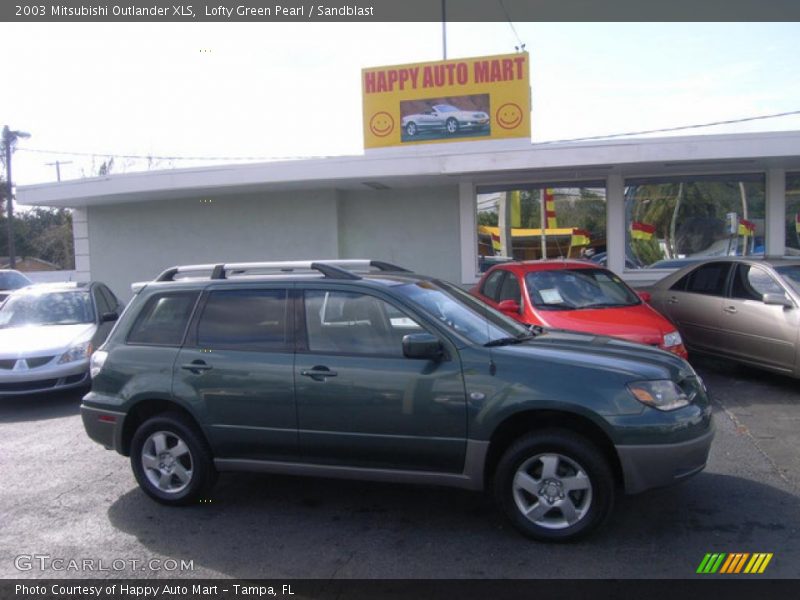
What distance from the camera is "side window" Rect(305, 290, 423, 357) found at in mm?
4750

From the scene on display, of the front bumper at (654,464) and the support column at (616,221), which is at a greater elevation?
the support column at (616,221)

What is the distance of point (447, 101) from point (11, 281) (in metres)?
11.8

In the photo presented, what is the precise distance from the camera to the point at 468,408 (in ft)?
14.5

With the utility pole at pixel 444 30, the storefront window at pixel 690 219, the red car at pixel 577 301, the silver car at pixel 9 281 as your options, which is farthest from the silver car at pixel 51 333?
the utility pole at pixel 444 30

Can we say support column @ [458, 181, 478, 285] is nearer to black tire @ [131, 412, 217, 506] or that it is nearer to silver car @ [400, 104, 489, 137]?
silver car @ [400, 104, 489, 137]

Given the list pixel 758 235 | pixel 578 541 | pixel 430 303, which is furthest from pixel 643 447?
pixel 758 235

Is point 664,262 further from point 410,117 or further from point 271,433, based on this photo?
point 271,433

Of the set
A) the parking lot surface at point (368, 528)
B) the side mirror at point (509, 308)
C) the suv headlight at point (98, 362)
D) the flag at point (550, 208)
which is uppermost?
the flag at point (550, 208)

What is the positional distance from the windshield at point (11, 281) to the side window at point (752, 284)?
16.2 meters

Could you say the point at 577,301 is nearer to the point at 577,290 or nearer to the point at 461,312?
the point at 577,290

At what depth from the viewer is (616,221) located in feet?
43.2

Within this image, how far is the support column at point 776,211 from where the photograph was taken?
12.7 m

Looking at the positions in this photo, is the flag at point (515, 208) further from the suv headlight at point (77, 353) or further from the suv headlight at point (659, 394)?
the suv headlight at point (659, 394)

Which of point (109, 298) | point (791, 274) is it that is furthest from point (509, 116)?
point (109, 298)
